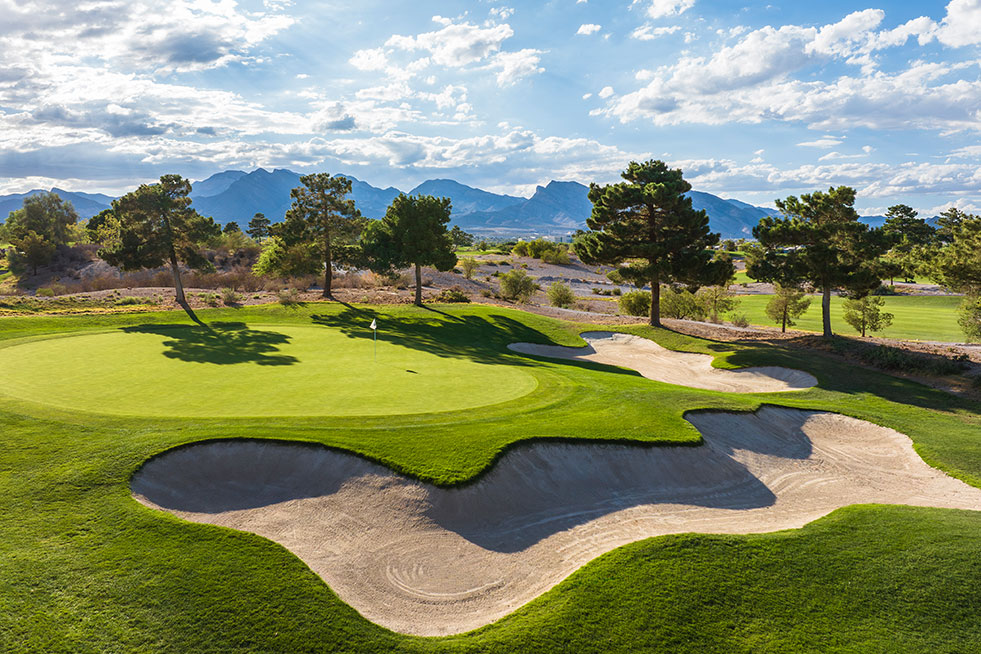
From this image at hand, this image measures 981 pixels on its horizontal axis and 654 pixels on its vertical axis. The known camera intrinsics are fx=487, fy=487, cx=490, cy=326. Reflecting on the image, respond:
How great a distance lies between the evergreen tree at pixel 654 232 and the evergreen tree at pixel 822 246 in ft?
11.1

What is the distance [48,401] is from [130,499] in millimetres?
7019

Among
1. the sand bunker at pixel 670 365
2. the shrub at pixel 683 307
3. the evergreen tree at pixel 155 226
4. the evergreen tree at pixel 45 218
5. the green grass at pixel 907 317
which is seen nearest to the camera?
the sand bunker at pixel 670 365

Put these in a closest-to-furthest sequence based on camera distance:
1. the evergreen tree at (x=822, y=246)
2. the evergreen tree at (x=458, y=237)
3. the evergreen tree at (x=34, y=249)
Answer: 1. the evergreen tree at (x=822, y=246)
2. the evergreen tree at (x=458, y=237)
3. the evergreen tree at (x=34, y=249)

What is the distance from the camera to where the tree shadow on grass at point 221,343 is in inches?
803

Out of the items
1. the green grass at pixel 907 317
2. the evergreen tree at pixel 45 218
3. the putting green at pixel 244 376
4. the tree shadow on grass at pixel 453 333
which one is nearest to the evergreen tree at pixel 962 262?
the green grass at pixel 907 317

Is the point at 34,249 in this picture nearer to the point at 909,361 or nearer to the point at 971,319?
the point at 909,361

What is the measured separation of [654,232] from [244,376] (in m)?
28.7

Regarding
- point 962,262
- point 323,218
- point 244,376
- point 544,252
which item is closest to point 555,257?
point 544,252

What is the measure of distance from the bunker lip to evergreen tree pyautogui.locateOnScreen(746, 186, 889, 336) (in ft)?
56.5

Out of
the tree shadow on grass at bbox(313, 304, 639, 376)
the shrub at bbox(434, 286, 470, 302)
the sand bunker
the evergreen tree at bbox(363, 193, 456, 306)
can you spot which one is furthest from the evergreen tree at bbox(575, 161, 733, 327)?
the shrub at bbox(434, 286, 470, 302)

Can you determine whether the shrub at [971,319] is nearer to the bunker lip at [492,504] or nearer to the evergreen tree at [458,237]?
the bunker lip at [492,504]

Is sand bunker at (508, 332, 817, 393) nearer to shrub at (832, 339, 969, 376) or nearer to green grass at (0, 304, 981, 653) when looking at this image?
shrub at (832, 339, 969, 376)

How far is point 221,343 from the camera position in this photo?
945 inches

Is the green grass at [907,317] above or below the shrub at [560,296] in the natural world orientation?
below
